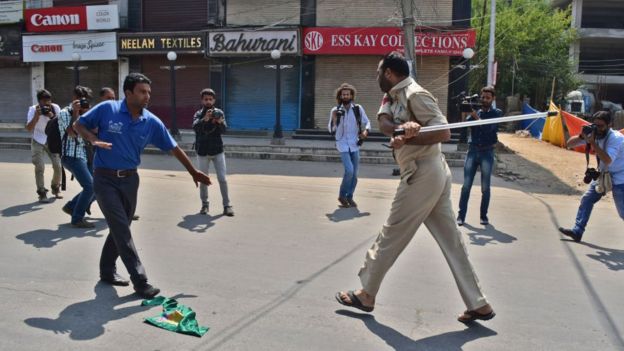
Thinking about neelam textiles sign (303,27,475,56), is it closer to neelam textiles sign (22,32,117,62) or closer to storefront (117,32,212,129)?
storefront (117,32,212,129)

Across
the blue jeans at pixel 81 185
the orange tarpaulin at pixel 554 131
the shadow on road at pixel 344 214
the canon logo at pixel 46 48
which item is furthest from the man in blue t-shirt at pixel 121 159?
the canon logo at pixel 46 48

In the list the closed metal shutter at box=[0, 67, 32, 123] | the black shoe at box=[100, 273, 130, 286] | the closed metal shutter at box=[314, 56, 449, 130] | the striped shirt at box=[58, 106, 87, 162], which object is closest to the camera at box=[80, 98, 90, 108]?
the striped shirt at box=[58, 106, 87, 162]

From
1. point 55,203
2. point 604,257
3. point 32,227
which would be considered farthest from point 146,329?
point 55,203

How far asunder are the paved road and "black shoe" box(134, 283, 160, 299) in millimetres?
72

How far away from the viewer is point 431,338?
A: 13.1 ft

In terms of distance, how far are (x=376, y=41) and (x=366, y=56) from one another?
2.98ft

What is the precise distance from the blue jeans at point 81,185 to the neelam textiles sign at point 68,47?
15.5 metres

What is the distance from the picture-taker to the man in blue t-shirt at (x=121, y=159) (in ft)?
15.2

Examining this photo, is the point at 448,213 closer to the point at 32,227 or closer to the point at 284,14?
the point at 32,227

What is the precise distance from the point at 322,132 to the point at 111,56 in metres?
8.61

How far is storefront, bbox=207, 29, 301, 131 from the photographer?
20.0 meters

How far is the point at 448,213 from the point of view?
165 inches

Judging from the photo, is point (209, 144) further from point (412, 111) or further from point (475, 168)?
point (412, 111)

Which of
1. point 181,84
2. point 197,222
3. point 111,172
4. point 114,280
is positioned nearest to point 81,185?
point 197,222
